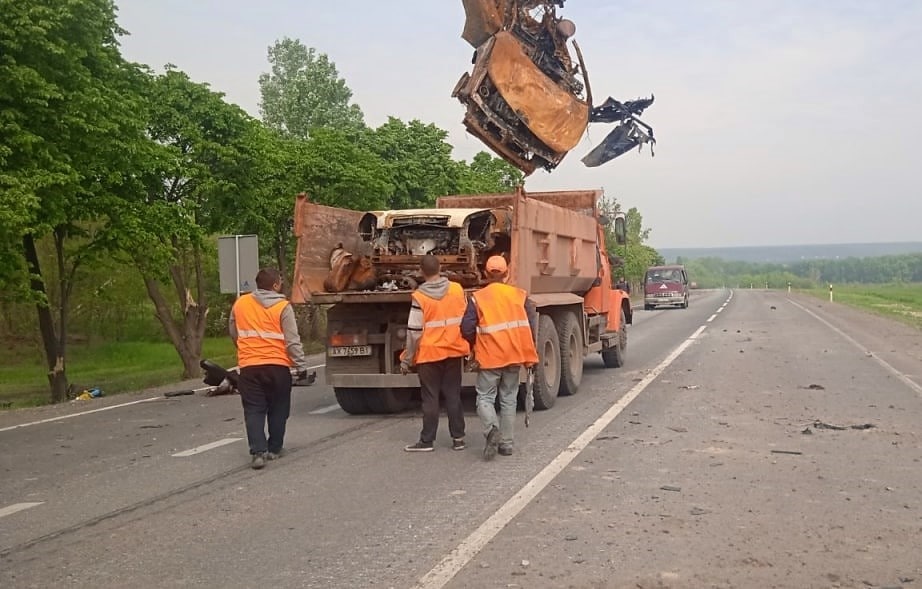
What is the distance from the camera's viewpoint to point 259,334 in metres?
8.04

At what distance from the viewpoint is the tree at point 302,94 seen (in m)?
42.1

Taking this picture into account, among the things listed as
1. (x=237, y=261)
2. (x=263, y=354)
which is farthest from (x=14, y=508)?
(x=237, y=261)

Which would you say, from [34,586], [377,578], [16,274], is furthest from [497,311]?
[16,274]

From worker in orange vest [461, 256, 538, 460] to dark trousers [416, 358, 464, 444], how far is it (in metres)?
0.38

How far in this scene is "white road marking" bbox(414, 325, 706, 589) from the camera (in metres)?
4.91

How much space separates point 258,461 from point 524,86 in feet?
21.7

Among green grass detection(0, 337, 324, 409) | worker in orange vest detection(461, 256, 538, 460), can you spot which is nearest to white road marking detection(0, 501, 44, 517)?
worker in orange vest detection(461, 256, 538, 460)

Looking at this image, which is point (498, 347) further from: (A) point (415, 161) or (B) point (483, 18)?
(A) point (415, 161)

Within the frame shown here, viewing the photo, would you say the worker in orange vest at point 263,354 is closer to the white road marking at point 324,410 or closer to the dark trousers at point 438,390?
the dark trousers at point 438,390

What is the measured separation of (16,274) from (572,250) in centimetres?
826

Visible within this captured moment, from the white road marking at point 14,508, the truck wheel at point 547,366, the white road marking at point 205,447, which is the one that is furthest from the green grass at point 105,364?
the white road marking at point 14,508

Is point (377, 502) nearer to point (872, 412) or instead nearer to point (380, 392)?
point (380, 392)

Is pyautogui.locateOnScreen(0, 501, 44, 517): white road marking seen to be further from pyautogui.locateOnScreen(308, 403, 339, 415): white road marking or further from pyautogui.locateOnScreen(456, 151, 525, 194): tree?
pyautogui.locateOnScreen(456, 151, 525, 194): tree

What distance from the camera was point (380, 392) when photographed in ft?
36.2
